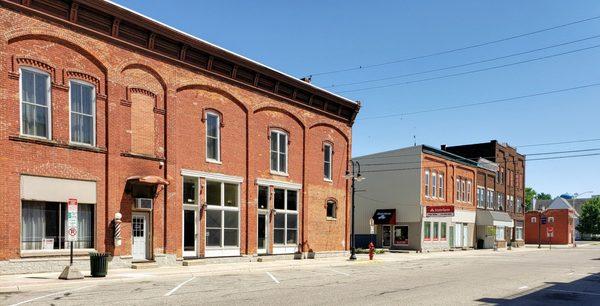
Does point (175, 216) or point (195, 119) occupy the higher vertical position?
point (195, 119)

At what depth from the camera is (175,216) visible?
24.5 metres

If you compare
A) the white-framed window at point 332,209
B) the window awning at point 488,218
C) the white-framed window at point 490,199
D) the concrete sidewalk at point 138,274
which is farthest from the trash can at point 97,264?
the white-framed window at point 490,199

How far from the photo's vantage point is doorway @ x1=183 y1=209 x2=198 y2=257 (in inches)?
A: 993

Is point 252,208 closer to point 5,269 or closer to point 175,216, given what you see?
point 175,216

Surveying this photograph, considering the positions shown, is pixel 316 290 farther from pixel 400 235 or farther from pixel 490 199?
pixel 490 199

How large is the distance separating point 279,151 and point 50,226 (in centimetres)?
1404

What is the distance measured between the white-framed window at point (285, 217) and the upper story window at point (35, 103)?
1380 cm

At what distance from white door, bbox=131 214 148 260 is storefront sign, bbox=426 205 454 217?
2700 cm

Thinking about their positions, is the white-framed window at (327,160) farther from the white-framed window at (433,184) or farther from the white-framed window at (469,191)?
the white-framed window at (469,191)

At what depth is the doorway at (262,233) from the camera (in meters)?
29.5

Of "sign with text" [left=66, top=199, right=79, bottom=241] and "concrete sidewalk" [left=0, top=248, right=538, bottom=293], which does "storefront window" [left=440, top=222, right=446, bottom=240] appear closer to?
"concrete sidewalk" [left=0, top=248, right=538, bottom=293]

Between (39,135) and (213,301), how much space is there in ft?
35.3

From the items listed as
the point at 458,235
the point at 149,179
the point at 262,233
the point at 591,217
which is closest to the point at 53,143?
the point at 149,179

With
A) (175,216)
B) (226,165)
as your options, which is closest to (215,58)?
(226,165)
